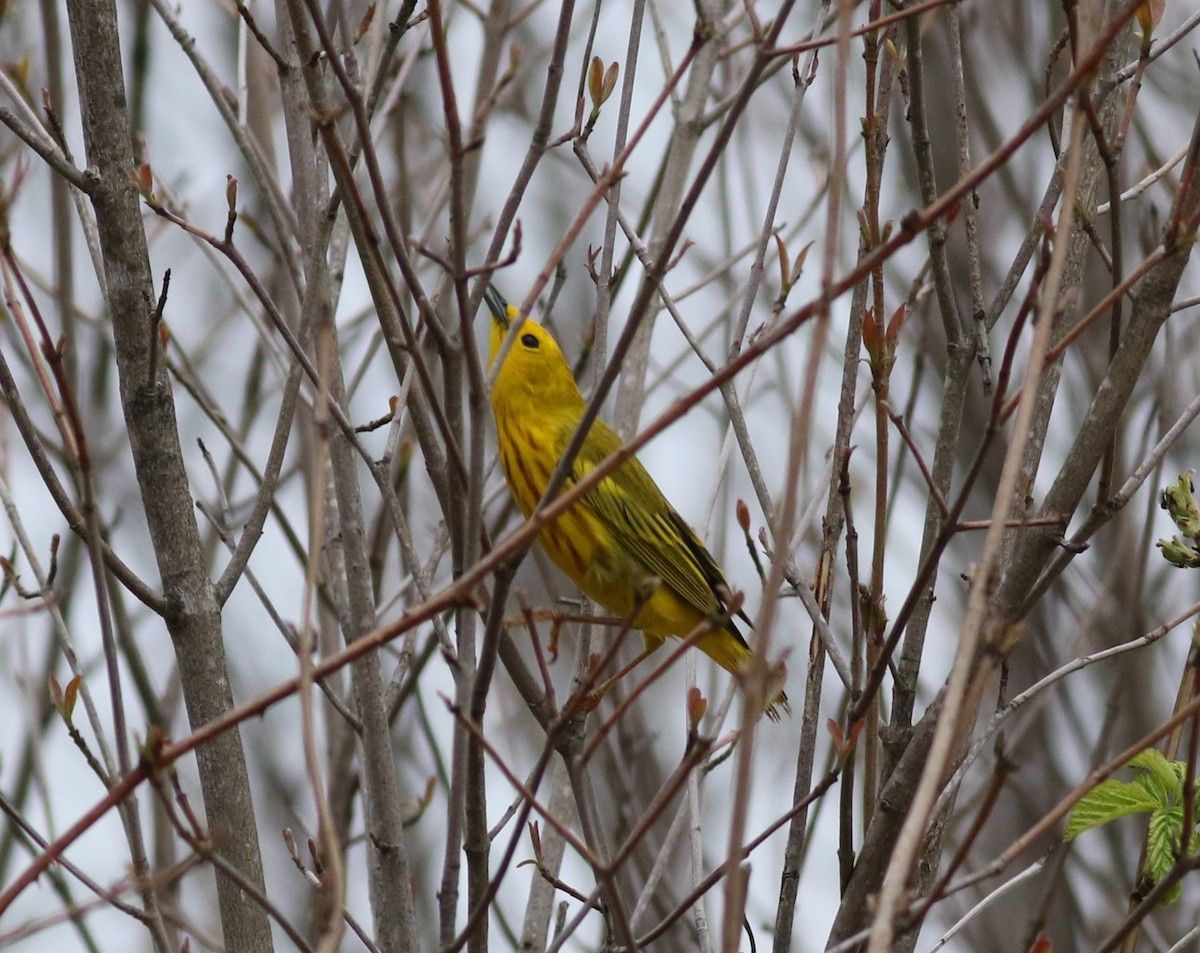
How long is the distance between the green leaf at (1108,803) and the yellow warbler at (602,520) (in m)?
1.80

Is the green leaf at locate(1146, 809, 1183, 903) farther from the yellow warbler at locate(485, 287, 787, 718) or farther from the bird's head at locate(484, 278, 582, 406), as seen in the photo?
the bird's head at locate(484, 278, 582, 406)

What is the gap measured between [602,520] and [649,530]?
18cm

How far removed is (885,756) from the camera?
318 centimetres

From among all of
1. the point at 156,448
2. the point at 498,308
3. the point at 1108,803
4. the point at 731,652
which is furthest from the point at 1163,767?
the point at 498,308

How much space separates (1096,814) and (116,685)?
191 cm

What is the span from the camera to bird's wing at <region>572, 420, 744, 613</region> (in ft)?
16.3

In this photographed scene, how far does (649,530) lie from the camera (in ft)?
16.7

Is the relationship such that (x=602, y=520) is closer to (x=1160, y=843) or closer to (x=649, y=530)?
(x=649, y=530)

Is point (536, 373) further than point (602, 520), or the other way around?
point (536, 373)

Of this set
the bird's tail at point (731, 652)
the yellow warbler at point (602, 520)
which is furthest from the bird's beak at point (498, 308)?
the bird's tail at point (731, 652)

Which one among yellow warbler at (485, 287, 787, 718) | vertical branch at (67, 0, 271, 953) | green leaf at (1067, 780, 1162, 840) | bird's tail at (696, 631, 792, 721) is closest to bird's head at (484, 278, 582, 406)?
yellow warbler at (485, 287, 787, 718)

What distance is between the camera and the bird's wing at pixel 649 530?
4.96 m

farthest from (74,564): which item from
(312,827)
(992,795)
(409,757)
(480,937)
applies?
(992,795)

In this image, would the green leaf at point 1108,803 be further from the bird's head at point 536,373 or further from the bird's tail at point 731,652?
the bird's head at point 536,373
